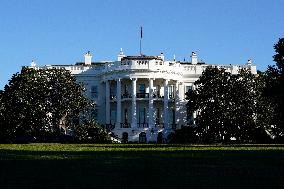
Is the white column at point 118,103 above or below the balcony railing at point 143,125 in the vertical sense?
above

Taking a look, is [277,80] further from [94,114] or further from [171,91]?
[94,114]

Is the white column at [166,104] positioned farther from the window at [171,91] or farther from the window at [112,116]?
the window at [112,116]

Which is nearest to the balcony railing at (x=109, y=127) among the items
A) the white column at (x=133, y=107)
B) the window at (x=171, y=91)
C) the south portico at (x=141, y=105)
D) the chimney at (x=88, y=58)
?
the south portico at (x=141, y=105)

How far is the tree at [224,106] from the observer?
5603 centimetres

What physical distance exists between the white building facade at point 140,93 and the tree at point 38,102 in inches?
338

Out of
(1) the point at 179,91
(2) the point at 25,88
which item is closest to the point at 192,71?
(1) the point at 179,91

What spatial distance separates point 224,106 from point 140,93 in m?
14.0

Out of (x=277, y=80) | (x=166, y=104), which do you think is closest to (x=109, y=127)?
(x=166, y=104)

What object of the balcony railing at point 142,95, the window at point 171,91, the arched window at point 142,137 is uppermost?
the window at point 171,91

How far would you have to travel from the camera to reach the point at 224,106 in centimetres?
5591

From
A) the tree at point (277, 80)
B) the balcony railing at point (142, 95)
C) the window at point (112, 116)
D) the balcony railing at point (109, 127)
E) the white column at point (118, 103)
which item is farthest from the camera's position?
the window at point (112, 116)

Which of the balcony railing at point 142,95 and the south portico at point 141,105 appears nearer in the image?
the south portico at point 141,105

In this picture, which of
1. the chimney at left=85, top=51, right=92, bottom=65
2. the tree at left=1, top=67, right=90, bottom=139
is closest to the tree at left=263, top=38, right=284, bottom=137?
the tree at left=1, top=67, right=90, bottom=139
